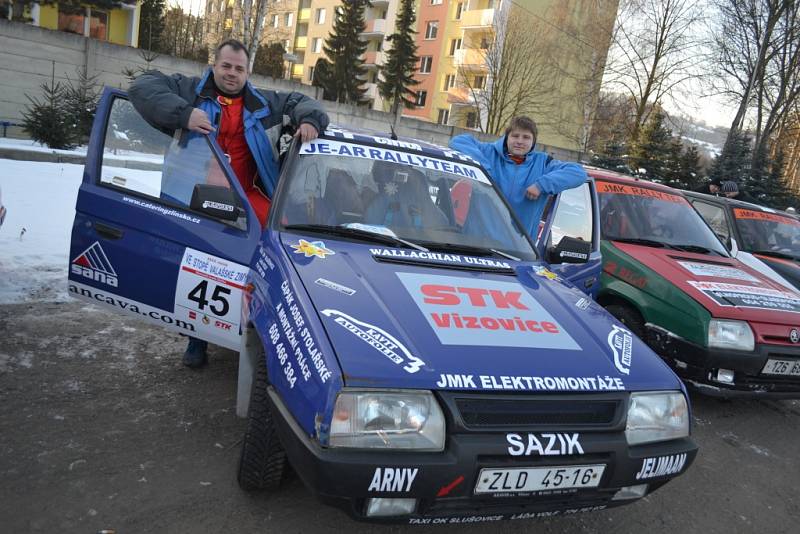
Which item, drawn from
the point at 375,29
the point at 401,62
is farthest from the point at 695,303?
the point at 375,29

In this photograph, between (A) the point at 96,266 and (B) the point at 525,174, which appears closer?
(A) the point at 96,266

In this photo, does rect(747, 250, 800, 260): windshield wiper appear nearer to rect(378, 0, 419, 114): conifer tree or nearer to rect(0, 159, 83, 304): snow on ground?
rect(0, 159, 83, 304): snow on ground

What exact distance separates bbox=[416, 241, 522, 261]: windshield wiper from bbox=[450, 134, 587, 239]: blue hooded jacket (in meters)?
1.32

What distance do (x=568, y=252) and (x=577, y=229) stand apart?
152cm

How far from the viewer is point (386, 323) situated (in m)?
2.32

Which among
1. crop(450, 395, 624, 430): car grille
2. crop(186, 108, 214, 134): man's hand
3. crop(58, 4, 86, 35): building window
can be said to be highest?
crop(58, 4, 86, 35): building window

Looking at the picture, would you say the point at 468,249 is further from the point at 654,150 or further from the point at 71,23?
the point at 71,23

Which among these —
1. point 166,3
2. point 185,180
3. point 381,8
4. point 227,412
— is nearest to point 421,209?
point 185,180

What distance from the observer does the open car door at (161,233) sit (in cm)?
322

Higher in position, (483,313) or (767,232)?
(767,232)

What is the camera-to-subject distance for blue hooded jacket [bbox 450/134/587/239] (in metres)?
4.51

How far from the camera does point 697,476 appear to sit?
3602 millimetres

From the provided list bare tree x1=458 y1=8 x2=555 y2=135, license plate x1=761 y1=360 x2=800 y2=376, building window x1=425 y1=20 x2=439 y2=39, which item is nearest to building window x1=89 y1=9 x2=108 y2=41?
bare tree x1=458 y1=8 x2=555 y2=135

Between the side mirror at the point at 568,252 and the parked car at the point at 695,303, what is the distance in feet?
4.16
